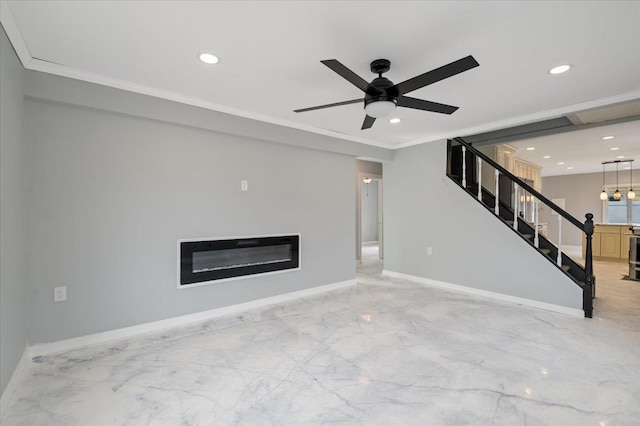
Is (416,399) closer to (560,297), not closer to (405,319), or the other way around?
(405,319)

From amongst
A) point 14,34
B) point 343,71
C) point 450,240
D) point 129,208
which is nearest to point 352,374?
point 343,71

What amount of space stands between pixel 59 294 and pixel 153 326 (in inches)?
32.9

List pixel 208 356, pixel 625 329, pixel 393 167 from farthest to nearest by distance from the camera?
pixel 393 167 → pixel 625 329 → pixel 208 356

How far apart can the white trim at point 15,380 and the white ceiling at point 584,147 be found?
20.3 feet

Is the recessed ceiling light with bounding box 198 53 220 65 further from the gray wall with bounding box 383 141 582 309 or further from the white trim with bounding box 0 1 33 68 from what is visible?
the gray wall with bounding box 383 141 582 309

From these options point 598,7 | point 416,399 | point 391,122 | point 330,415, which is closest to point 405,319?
point 416,399

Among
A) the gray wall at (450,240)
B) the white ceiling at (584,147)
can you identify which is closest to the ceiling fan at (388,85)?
the gray wall at (450,240)

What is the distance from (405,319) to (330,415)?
5.82 ft

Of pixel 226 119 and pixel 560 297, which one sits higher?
pixel 226 119

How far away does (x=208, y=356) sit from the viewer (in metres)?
2.47

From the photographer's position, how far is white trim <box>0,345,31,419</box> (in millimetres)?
1801

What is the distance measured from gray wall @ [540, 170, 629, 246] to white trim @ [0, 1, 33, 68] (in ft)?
36.9

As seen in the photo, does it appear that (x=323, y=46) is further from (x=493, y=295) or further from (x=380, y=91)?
(x=493, y=295)

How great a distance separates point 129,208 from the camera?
2893mm
